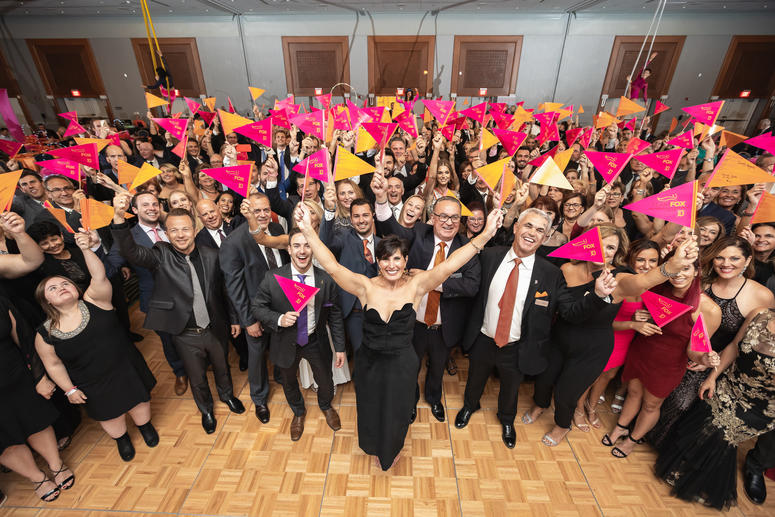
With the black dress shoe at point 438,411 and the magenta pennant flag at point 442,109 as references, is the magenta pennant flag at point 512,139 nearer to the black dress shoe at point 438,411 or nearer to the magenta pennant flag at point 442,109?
the magenta pennant flag at point 442,109

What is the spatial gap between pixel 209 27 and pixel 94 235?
11335 mm

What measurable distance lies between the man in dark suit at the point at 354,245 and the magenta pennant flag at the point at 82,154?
7.39 ft

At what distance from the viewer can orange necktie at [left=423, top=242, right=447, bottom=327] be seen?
8.13 feet

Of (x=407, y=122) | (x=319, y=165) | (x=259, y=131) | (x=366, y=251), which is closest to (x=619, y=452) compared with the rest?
(x=366, y=251)

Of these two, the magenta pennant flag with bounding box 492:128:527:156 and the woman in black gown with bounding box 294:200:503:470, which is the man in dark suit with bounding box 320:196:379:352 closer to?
the woman in black gown with bounding box 294:200:503:470

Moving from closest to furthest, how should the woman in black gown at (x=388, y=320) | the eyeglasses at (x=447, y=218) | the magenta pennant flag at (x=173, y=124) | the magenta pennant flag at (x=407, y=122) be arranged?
the woman in black gown at (x=388, y=320), the eyeglasses at (x=447, y=218), the magenta pennant flag at (x=173, y=124), the magenta pennant flag at (x=407, y=122)

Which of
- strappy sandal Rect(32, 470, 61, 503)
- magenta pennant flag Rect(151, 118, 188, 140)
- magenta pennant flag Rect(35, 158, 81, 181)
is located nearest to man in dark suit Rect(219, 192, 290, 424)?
strappy sandal Rect(32, 470, 61, 503)

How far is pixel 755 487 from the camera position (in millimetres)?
2361

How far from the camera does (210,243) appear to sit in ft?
9.52

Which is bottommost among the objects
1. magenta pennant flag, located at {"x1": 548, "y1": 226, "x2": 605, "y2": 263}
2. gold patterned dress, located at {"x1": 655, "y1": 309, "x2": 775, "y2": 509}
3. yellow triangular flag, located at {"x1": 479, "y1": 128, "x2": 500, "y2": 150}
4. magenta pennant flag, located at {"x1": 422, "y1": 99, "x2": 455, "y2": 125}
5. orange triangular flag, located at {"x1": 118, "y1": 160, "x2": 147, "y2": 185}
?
gold patterned dress, located at {"x1": 655, "y1": 309, "x2": 775, "y2": 509}

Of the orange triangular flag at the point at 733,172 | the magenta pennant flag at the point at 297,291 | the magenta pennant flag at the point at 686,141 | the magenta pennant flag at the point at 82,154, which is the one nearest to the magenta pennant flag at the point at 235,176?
the magenta pennant flag at the point at 297,291

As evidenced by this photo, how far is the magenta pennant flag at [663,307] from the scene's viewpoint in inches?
73.1

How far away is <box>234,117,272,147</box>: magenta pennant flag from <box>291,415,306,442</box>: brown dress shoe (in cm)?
260

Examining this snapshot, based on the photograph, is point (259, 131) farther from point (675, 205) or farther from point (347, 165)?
point (675, 205)
